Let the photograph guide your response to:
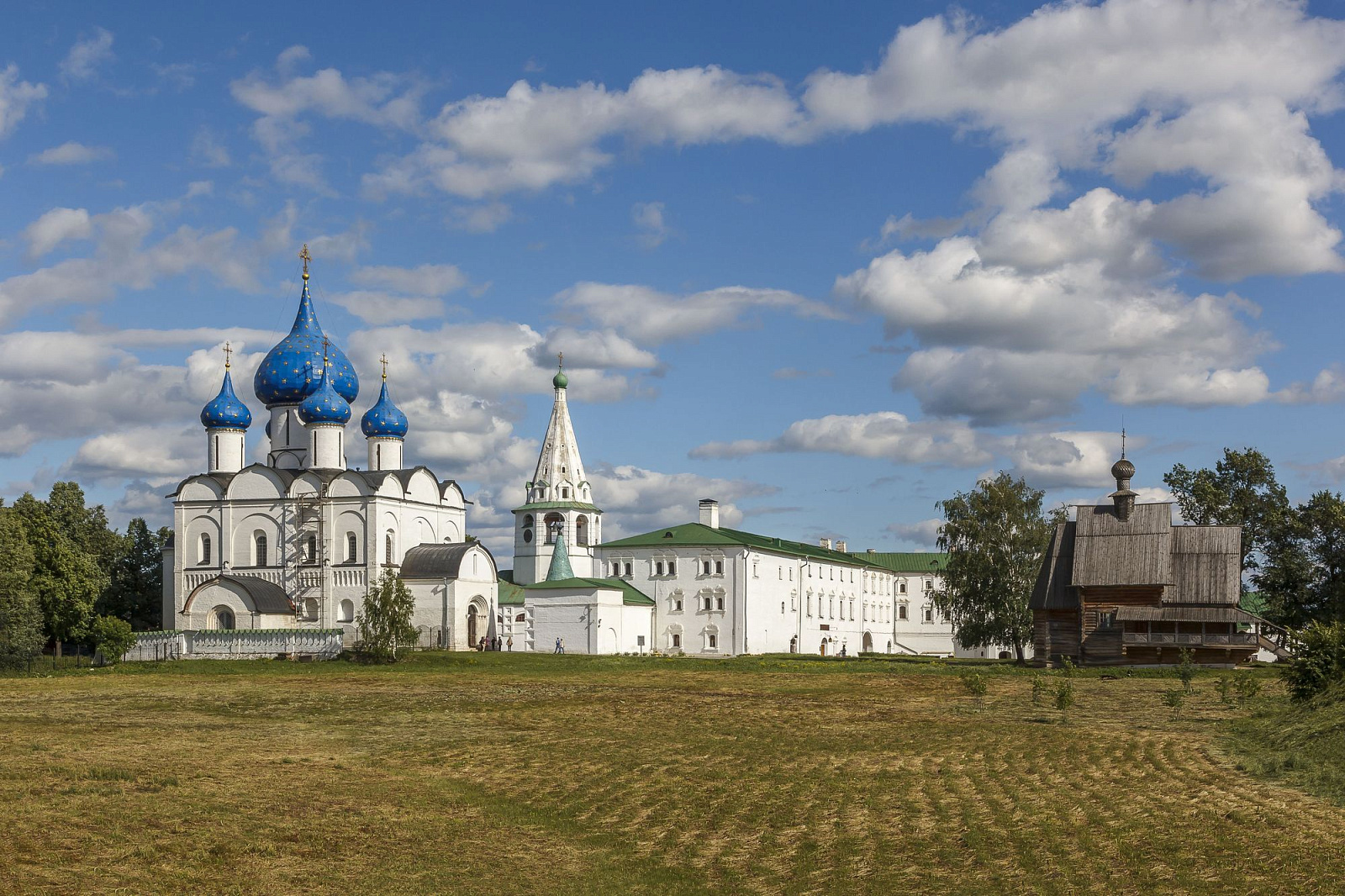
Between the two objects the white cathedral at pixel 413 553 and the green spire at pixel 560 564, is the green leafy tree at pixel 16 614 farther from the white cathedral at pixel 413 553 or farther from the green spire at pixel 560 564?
the green spire at pixel 560 564

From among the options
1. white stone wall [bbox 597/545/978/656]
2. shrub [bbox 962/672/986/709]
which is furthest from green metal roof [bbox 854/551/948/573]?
shrub [bbox 962/672/986/709]

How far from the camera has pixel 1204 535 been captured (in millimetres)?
41719

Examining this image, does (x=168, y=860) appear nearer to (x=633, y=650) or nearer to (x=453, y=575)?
(x=453, y=575)

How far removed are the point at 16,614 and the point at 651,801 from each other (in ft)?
101

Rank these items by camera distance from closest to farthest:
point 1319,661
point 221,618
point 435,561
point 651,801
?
point 651,801, point 1319,661, point 221,618, point 435,561

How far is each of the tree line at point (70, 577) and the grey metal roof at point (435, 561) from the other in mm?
11586

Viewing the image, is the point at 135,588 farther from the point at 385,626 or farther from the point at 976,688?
the point at 976,688

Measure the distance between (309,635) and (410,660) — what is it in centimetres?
610

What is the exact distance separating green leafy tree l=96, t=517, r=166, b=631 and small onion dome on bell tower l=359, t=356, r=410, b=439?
12843 mm

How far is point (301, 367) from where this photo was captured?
5703cm

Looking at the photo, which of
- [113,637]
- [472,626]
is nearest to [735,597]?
[472,626]

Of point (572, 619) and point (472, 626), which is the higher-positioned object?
point (572, 619)

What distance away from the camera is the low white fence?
47.8 metres

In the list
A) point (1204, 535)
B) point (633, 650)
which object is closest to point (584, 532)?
point (633, 650)
